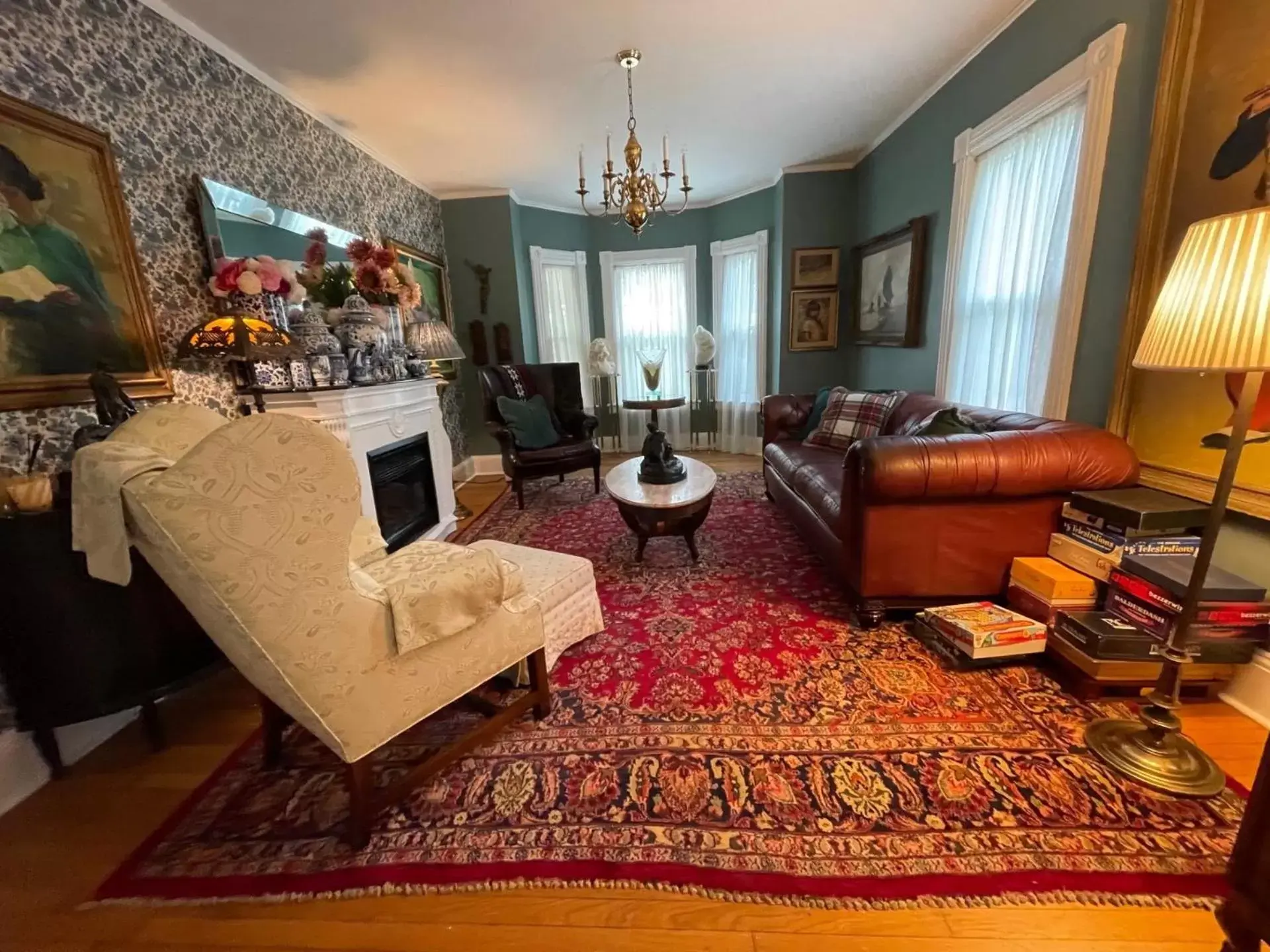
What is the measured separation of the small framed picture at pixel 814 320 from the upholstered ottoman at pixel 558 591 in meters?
3.64

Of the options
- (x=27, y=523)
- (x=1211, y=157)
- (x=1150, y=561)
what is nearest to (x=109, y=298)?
(x=27, y=523)

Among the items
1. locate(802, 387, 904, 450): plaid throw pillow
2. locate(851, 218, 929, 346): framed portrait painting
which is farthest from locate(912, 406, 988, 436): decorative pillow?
locate(851, 218, 929, 346): framed portrait painting

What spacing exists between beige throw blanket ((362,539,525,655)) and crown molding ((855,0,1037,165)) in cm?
341

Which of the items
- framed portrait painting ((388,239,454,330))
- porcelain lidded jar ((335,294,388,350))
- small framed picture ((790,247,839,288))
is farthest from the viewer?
small framed picture ((790,247,839,288))

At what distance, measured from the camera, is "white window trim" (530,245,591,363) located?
509cm

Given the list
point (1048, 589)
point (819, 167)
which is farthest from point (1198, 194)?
point (819, 167)

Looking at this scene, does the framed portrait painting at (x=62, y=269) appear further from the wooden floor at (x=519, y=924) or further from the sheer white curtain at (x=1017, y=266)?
the sheer white curtain at (x=1017, y=266)

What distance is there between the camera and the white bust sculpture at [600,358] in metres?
5.38

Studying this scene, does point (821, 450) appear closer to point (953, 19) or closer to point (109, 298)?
point (953, 19)

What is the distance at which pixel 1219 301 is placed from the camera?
1.06m

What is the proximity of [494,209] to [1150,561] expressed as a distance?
203 inches

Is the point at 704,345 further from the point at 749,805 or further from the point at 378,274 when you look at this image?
the point at 749,805

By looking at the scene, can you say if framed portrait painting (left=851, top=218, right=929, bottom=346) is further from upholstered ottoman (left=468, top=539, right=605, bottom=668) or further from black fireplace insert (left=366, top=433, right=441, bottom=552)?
black fireplace insert (left=366, top=433, right=441, bottom=552)

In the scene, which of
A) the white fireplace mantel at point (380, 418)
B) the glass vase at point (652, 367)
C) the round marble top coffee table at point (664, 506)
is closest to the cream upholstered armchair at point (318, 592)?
the white fireplace mantel at point (380, 418)
